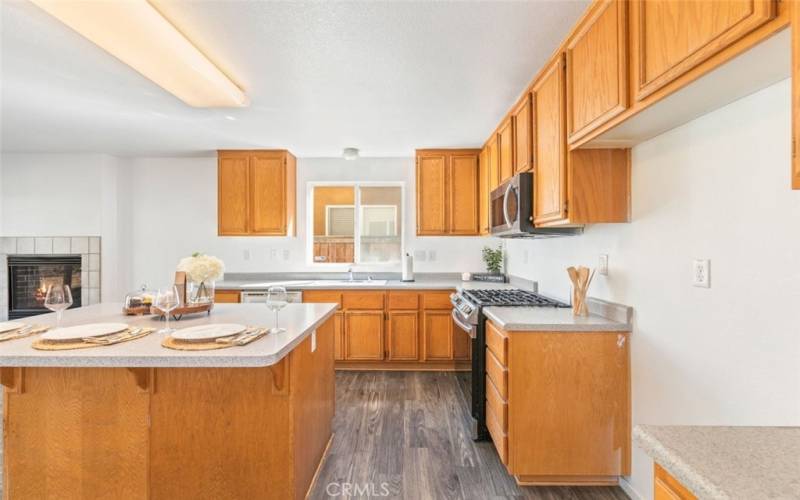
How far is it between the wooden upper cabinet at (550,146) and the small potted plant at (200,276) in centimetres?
192

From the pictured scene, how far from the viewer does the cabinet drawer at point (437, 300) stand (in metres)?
3.77

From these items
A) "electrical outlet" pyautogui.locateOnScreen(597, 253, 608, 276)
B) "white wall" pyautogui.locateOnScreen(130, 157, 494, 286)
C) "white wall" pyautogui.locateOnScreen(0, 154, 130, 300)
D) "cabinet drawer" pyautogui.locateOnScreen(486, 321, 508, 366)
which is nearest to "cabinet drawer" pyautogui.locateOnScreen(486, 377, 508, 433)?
"cabinet drawer" pyautogui.locateOnScreen(486, 321, 508, 366)

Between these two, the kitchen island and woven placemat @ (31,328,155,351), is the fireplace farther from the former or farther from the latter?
woven placemat @ (31,328,155,351)

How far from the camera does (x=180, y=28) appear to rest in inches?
71.2

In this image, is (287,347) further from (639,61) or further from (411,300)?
(411,300)

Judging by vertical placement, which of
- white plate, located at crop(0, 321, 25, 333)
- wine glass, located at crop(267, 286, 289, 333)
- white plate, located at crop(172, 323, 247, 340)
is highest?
wine glass, located at crop(267, 286, 289, 333)

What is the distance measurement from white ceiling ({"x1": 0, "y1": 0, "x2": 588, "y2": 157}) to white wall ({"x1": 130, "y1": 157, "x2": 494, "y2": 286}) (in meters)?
0.68

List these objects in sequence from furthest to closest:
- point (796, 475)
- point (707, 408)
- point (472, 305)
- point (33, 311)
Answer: point (33, 311) → point (472, 305) → point (707, 408) → point (796, 475)

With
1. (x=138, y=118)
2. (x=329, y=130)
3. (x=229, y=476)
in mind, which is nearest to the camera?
(x=229, y=476)

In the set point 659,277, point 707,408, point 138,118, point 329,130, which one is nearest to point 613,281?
point 659,277

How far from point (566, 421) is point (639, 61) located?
5.43ft

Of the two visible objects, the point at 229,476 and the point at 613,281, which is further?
the point at 613,281

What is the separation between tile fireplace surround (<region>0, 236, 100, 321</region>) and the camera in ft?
13.6

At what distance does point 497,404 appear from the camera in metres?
2.14
